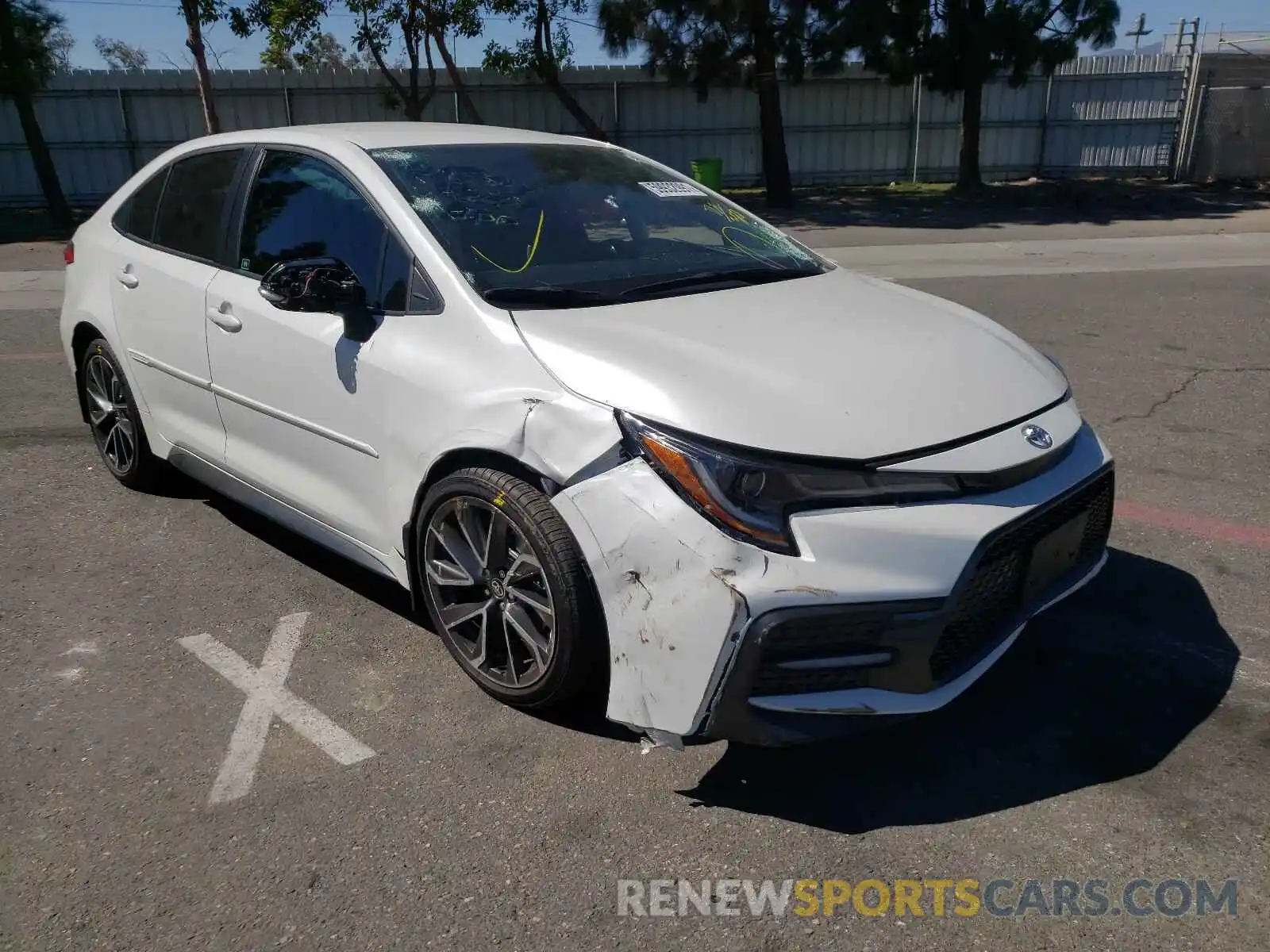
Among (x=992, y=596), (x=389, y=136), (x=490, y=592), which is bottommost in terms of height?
(x=490, y=592)

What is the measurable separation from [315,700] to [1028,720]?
214cm

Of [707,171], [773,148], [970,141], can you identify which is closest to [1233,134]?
[970,141]

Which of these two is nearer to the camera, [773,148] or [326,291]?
[326,291]

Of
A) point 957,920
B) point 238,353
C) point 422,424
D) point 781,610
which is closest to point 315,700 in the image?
point 422,424

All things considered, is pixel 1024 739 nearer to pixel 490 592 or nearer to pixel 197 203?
pixel 490 592

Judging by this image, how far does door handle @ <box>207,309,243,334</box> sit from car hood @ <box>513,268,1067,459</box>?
4.52 ft

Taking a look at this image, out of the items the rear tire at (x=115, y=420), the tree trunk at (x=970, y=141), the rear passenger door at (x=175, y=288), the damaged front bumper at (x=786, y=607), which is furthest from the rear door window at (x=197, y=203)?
the tree trunk at (x=970, y=141)

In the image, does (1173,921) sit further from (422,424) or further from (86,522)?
(86,522)

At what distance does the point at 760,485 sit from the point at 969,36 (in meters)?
19.5

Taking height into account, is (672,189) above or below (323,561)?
above

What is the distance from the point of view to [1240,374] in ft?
23.1

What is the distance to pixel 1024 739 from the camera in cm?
304

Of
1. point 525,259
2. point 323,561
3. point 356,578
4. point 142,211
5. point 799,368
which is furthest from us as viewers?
point 142,211

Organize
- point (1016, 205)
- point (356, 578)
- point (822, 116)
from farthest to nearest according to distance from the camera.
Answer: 1. point (822, 116)
2. point (1016, 205)
3. point (356, 578)
